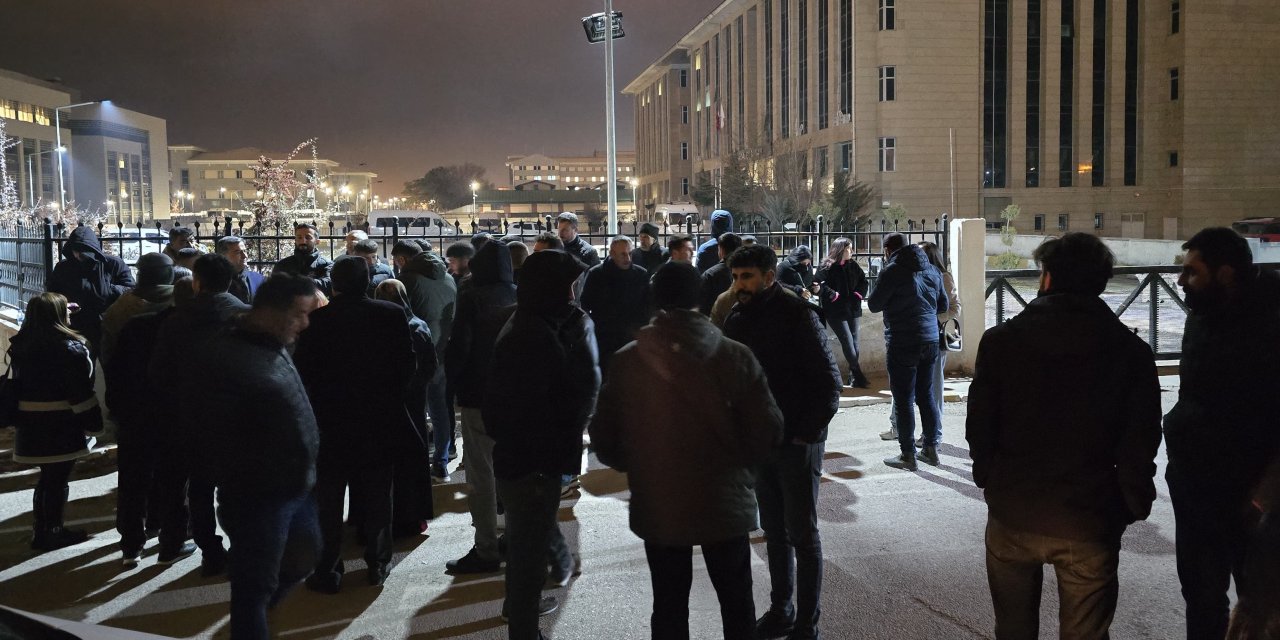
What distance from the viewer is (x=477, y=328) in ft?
19.2

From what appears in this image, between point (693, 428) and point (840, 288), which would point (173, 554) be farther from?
point (840, 288)

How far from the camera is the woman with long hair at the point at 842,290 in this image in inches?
406

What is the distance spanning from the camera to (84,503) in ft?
23.1

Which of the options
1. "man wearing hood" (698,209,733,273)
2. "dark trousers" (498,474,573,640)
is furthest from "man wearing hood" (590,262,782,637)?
"man wearing hood" (698,209,733,273)

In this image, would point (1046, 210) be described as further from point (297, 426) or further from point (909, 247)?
point (297, 426)

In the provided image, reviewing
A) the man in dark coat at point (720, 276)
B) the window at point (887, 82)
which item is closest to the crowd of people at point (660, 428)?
the man in dark coat at point (720, 276)

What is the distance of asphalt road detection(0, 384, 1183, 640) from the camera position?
4.77m

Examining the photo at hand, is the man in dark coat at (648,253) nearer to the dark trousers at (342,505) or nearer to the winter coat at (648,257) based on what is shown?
the winter coat at (648,257)

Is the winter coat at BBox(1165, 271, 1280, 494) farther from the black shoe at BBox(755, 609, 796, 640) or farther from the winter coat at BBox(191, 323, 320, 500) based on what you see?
the winter coat at BBox(191, 323, 320, 500)

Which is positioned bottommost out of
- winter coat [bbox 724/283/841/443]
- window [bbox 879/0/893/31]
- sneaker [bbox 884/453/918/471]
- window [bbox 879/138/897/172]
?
sneaker [bbox 884/453/918/471]

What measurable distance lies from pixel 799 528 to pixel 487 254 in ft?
8.50

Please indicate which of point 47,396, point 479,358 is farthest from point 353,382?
point 47,396

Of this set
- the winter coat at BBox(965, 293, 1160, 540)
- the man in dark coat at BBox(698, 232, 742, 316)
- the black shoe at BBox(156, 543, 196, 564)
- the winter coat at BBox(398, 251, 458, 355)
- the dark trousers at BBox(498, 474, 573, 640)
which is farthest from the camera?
the winter coat at BBox(398, 251, 458, 355)

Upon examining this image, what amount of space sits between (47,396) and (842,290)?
752cm
